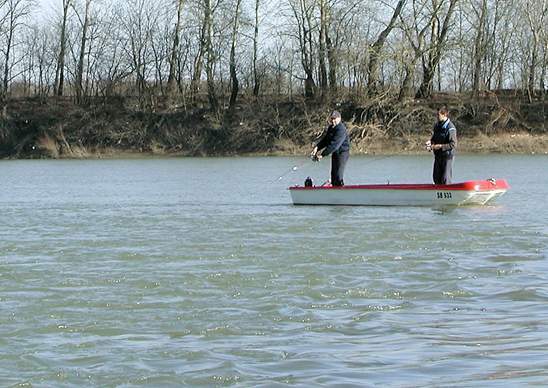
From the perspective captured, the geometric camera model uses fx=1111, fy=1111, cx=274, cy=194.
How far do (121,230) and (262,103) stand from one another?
38.7 metres

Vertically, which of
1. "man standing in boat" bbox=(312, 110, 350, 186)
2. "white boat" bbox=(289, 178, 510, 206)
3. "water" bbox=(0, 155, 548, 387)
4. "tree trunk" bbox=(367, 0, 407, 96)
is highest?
"tree trunk" bbox=(367, 0, 407, 96)

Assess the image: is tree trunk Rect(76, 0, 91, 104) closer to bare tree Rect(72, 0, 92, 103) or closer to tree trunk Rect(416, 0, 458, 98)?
bare tree Rect(72, 0, 92, 103)

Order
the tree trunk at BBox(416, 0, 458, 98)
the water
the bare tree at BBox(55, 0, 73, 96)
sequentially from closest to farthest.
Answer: the water, the tree trunk at BBox(416, 0, 458, 98), the bare tree at BBox(55, 0, 73, 96)

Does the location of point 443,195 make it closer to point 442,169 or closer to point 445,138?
point 442,169

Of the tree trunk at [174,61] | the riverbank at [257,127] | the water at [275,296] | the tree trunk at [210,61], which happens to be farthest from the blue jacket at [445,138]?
the tree trunk at [174,61]

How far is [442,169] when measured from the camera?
65.3ft

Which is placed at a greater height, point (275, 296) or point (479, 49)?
point (479, 49)

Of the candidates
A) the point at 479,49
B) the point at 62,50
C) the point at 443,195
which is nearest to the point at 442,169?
the point at 443,195

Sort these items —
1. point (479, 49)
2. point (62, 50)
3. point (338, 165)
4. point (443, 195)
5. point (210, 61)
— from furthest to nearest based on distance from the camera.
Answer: point (62, 50) < point (210, 61) < point (479, 49) < point (338, 165) < point (443, 195)

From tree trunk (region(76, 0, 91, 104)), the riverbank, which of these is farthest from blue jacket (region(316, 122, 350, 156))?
tree trunk (region(76, 0, 91, 104))

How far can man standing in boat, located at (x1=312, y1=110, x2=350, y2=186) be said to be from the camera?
1994 cm

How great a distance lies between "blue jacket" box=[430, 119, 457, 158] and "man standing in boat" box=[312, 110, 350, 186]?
5.34ft

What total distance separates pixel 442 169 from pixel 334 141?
200 centimetres

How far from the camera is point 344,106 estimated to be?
2042 inches
